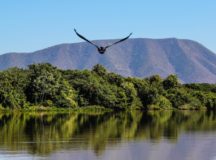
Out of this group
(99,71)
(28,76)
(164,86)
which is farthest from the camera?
(164,86)

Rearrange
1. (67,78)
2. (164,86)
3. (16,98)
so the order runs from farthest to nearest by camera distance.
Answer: (164,86) → (67,78) → (16,98)

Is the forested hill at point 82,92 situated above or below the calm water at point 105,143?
above

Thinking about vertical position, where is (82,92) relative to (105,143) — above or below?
above

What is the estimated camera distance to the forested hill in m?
110

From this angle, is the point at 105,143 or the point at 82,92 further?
the point at 82,92

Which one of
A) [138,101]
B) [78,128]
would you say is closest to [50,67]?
[138,101]

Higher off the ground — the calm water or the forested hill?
the forested hill

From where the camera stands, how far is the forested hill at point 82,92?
10975 cm

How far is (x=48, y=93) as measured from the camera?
4405 inches

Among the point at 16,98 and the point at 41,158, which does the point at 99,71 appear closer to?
the point at 16,98

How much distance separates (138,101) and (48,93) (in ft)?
86.3

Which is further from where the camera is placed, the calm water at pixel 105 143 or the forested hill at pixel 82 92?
the forested hill at pixel 82 92

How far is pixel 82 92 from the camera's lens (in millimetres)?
120500

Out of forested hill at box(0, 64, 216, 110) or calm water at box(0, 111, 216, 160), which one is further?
forested hill at box(0, 64, 216, 110)
